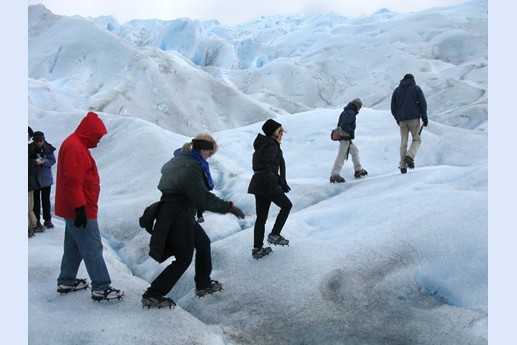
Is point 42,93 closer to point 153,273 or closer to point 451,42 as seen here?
point 153,273

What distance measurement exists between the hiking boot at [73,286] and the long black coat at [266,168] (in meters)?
2.23

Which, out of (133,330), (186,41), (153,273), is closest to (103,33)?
(186,41)

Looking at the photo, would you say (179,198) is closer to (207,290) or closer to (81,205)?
(81,205)

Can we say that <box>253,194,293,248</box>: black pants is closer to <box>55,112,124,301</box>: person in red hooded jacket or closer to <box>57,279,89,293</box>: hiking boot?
<box>55,112,124,301</box>: person in red hooded jacket

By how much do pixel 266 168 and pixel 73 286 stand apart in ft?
8.71

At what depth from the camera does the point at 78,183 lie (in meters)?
4.21

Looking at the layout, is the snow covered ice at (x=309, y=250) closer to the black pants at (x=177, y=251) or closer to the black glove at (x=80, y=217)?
the black pants at (x=177, y=251)

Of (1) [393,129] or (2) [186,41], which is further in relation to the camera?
(2) [186,41]

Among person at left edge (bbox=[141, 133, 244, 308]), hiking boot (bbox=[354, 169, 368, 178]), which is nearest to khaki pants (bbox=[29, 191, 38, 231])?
person at left edge (bbox=[141, 133, 244, 308])

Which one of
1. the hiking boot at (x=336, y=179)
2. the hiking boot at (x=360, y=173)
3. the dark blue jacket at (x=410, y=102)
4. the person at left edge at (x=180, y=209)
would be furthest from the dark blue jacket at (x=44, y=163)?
the dark blue jacket at (x=410, y=102)

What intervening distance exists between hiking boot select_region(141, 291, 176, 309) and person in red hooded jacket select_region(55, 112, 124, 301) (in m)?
0.33

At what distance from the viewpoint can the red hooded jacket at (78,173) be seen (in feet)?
13.8

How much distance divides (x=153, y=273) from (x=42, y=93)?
19.2 meters

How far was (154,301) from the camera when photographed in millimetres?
4469
